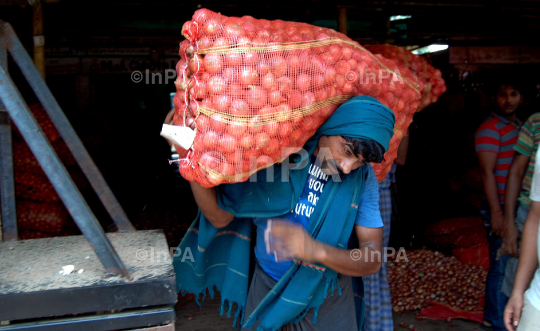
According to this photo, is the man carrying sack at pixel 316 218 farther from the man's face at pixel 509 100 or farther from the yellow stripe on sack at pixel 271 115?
the man's face at pixel 509 100

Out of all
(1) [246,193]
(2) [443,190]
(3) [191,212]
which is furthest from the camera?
(2) [443,190]

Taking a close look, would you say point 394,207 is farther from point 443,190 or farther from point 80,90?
point 80,90

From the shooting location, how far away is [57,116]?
169 cm

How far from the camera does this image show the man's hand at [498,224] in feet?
9.55

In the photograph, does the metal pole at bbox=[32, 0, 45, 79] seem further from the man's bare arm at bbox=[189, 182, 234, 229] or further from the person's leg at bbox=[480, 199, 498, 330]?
the person's leg at bbox=[480, 199, 498, 330]

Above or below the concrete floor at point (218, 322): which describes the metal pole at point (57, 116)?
above

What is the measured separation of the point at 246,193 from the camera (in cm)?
162

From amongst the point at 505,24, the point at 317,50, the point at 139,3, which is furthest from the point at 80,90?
the point at 505,24

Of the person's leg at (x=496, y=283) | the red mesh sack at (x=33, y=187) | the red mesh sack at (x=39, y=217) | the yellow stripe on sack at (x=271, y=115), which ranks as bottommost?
the person's leg at (x=496, y=283)

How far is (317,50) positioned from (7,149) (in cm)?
134
